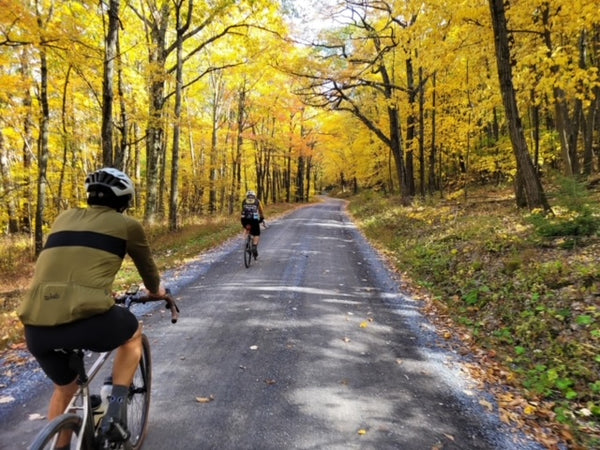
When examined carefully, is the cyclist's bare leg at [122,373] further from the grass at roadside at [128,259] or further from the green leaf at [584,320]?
the green leaf at [584,320]

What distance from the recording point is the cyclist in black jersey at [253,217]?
11.4 meters

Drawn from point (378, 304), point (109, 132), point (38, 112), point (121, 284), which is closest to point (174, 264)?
point (121, 284)

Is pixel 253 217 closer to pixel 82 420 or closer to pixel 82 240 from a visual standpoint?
pixel 82 240

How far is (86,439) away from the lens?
97.0 inches

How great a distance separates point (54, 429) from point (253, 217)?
9467mm

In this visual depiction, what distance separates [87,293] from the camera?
2.33 metres

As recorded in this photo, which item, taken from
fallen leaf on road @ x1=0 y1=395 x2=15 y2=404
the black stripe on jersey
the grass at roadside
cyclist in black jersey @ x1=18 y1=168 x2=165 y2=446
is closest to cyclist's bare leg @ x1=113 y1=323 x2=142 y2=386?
cyclist in black jersey @ x1=18 y1=168 x2=165 y2=446

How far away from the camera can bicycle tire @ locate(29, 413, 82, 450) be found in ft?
6.77

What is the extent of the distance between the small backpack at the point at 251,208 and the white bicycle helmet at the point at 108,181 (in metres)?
8.79

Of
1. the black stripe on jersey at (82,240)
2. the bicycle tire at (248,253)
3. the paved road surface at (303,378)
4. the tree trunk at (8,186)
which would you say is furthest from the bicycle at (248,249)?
the tree trunk at (8,186)

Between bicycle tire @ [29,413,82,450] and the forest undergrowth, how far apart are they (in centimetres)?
395

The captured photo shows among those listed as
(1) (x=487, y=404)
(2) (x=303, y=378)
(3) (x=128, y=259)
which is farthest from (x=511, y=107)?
(3) (x=128, y=259)

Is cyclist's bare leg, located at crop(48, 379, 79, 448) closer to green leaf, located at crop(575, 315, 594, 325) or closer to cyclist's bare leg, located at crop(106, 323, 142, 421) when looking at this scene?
cyclist's bare leg, located at crop(106, 323, 142, 421)

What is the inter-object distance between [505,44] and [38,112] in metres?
17.5
